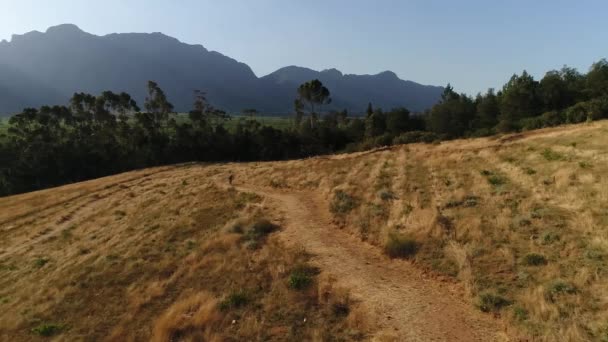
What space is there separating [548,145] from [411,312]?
2867 centimetres

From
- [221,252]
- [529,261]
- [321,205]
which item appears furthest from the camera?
[321,205]

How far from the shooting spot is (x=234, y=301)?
536 inches

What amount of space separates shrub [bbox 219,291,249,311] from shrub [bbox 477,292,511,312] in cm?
778

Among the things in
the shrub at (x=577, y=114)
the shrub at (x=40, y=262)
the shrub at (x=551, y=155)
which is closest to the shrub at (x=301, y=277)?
the shrub at (x=40, y=262)

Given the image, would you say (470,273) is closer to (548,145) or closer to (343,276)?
(343,276)

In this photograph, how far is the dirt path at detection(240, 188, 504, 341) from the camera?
10766 mm

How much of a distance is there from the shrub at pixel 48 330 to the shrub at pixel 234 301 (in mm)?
6238

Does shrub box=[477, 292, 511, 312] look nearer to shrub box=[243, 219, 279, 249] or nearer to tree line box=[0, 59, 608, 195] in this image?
shrub box=[243, 219, 279, 249]

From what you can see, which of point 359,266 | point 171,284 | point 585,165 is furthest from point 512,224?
point 171,284

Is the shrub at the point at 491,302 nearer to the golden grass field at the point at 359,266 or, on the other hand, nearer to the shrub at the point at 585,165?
the golden grass field at the point at 359,266

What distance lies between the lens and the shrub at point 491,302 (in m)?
11.4

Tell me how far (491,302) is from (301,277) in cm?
659

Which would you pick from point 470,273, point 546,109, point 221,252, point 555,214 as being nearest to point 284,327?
point 470,273

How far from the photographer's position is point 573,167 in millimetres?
23203
